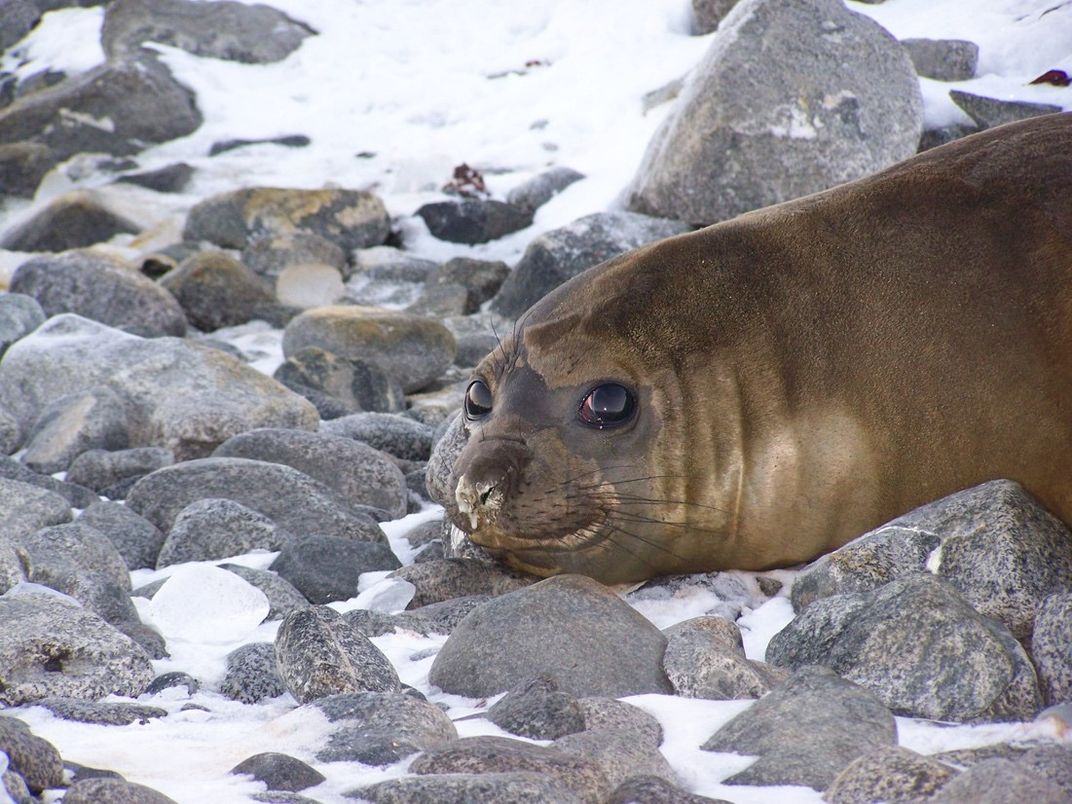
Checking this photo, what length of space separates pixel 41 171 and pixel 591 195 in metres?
6.25

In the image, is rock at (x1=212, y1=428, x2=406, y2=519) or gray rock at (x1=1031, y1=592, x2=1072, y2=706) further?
rock at (x1=212, y1=428, x2=406, y2=519)

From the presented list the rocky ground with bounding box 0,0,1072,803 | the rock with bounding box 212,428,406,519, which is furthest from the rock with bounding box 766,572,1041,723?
the rock with bounding box 212,428,406,519

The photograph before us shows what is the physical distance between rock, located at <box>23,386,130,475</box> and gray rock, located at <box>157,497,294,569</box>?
1.81 meters

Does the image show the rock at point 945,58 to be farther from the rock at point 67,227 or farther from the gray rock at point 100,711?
the gray rock at point 100,711

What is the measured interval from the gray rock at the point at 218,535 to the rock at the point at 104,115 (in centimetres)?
1045

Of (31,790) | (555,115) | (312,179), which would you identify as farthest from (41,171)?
(31,790)

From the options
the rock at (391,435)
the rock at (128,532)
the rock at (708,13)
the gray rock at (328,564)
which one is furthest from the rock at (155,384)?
the rock at (708,13)

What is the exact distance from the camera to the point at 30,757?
2.10 metres

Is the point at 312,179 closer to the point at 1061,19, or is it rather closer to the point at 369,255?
the point at 369,255

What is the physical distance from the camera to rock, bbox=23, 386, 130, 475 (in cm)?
611

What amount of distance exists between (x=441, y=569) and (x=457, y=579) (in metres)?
0.06

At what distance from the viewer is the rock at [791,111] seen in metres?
8.81

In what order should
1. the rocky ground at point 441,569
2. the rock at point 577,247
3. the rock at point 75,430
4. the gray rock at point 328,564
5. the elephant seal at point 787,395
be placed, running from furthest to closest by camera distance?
the rock at point 577,247 < the rock at point 75,430 < the gray rock at point 328,564 < the elephant seal at point 787,395 < the rocky ground at point 441,569

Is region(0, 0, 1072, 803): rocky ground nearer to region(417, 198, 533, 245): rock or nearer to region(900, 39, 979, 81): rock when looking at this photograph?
region(900, 39, 979, 81): rock
